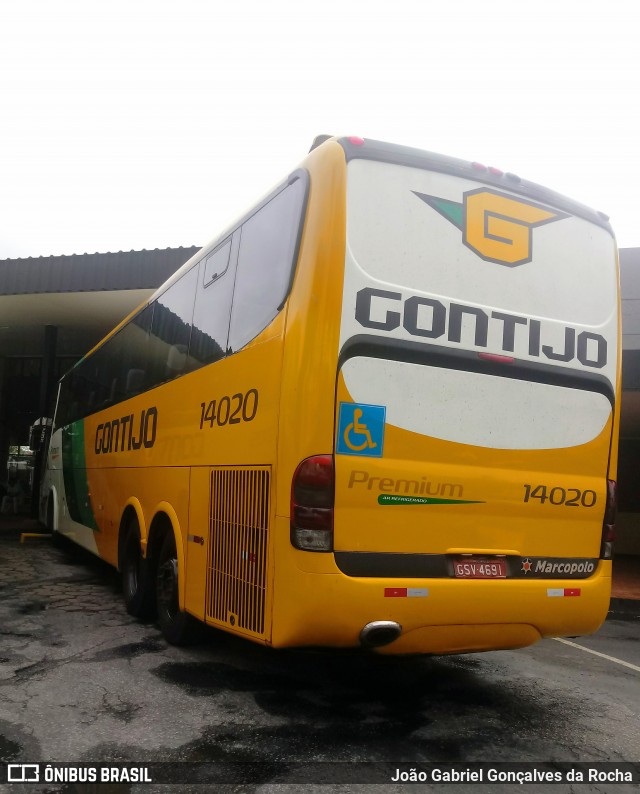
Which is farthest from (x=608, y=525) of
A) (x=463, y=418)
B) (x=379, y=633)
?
(x=379, y=633)

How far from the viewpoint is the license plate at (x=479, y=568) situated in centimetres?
424

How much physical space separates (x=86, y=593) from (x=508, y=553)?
5.94 metres

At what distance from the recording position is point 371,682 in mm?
5273

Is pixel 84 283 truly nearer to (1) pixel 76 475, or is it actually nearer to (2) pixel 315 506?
(1) pixel 76 475

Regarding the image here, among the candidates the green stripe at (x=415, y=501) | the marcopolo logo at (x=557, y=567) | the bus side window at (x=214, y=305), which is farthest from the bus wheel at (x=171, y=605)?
the marcopolo logo at (x=557, y=567)

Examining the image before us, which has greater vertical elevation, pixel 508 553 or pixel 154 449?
pixel 154 449

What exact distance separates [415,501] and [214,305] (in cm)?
247

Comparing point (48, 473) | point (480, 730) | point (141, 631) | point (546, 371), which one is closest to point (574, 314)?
point (546, 371)

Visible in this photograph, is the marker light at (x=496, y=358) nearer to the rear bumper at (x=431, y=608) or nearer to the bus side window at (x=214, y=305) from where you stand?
the rear bumper at (x=431, y=608)

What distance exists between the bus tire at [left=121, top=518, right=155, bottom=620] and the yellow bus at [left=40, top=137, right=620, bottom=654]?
1427 millimetres

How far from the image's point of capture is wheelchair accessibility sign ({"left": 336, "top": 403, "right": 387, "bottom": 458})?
3.98 metres

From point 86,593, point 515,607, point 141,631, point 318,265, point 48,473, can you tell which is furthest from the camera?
point 48,473

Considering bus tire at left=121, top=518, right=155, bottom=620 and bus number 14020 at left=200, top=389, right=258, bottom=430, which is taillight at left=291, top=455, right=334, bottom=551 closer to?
bus number 14020 at left=200, top=389, right=258, bottom=430

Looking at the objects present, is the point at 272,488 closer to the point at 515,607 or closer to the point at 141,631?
the point at 515,607
